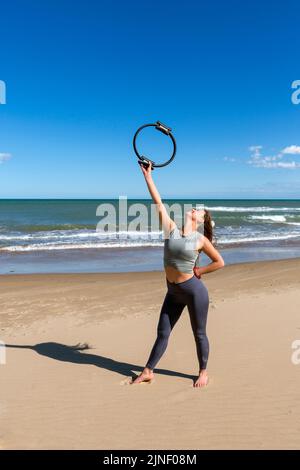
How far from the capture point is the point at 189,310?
4379 millimetres

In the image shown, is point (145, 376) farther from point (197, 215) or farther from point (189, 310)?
point (197, 215)

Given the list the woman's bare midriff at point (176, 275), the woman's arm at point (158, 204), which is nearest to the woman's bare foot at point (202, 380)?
the woman's bare midriff at point (176, 275)

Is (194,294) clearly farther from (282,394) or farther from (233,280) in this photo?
(233,280)

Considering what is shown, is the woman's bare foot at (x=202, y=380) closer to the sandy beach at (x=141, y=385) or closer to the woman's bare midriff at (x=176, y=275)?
the sandy beach at (x=141, y=385)

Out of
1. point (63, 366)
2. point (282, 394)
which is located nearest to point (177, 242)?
point (282, 394)

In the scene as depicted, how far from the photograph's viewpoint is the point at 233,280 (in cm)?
1108

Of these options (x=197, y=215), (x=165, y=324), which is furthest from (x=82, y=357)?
(x=197, y=215)

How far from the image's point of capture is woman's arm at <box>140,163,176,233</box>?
427 cm

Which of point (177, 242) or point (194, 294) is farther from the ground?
point (177, 242)

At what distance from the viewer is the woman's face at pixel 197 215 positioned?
14.2 feet

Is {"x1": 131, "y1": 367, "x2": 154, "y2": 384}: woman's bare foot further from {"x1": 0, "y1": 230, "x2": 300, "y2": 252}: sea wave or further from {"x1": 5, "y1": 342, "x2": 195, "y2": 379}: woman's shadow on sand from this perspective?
{"x1": 0, "y1": 230, "x2": 300, "y2": 252}: sea wave

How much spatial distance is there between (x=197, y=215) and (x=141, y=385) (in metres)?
2.02

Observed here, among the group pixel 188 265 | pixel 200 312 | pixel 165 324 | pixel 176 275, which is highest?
pixel 188 265
